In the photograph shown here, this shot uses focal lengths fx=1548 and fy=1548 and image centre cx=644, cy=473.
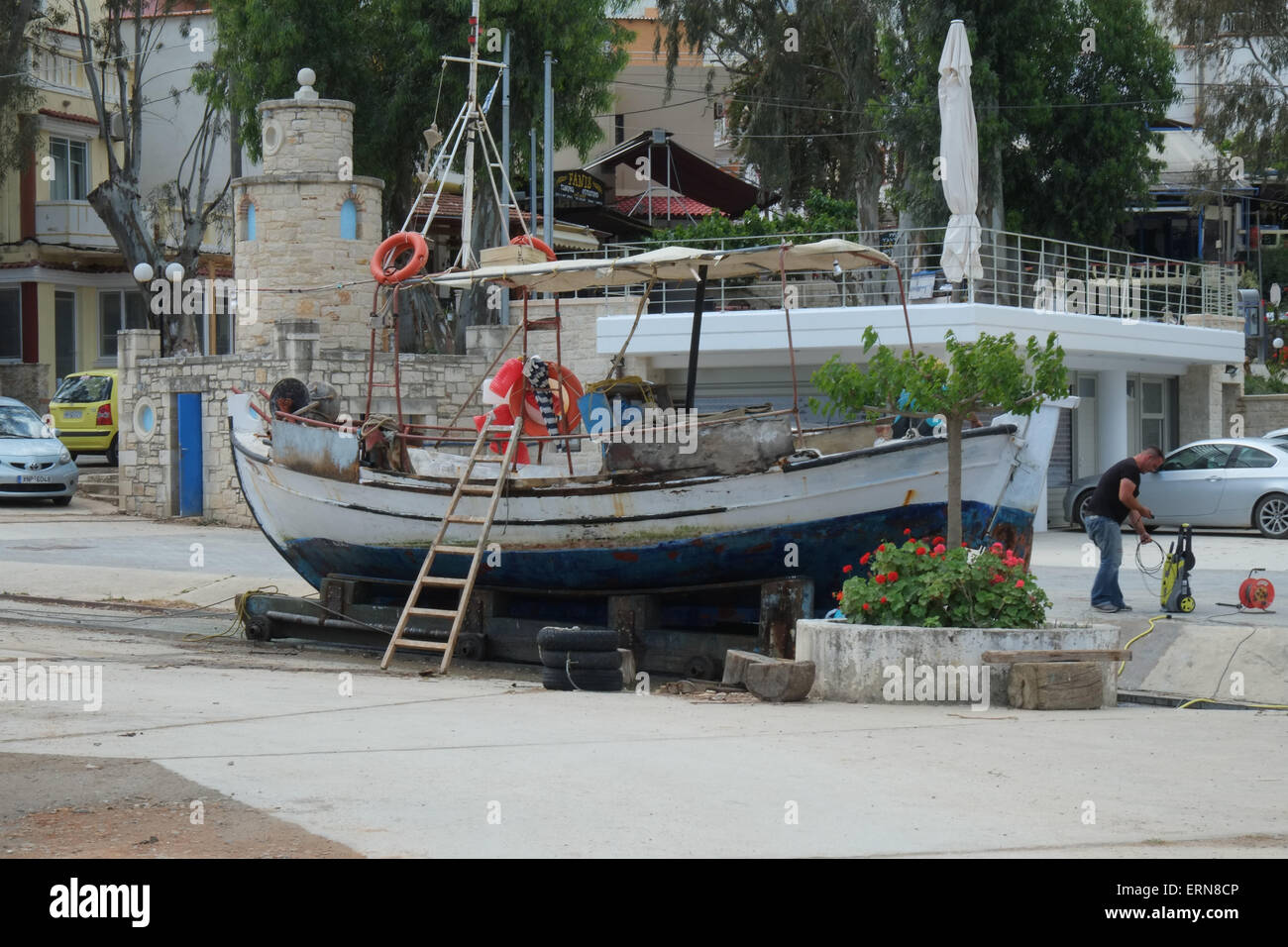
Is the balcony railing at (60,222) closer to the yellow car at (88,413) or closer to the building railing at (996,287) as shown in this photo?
the yellow car at (88,413)

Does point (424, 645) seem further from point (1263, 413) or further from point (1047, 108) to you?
point (1263, 413)

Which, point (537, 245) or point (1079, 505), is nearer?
point (537, 245)

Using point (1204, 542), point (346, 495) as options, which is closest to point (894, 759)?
point (346, 495)

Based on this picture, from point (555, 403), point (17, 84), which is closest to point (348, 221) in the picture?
point (555, 403)

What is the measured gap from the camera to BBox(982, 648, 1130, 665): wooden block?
10.7 m

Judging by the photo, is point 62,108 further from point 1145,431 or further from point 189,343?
point 1145,431

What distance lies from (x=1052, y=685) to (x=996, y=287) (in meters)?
14.4

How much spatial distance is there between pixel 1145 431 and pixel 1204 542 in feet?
23.6

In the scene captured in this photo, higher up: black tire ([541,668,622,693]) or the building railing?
the building railing

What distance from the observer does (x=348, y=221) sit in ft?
84.4

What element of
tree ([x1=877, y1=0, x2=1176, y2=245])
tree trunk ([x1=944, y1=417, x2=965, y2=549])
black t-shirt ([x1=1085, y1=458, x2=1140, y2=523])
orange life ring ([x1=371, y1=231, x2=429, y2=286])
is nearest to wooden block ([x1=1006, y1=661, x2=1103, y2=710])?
tree trunk ([x1=944, y1=417, x2=965, y2=549])

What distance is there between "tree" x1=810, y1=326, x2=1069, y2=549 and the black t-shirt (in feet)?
11.7

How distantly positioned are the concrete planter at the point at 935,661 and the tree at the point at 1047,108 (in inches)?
776

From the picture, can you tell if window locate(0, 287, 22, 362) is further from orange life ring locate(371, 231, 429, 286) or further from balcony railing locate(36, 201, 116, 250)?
orange life ring locate(371, 231, 429, 286)
